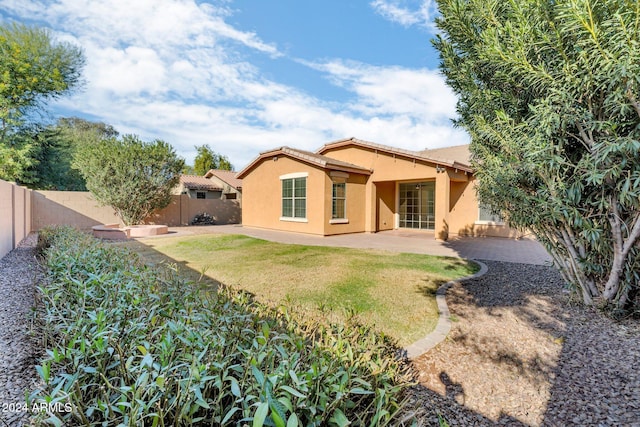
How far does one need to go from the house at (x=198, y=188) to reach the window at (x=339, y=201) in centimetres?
1734

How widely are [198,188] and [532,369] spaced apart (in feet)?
94.0

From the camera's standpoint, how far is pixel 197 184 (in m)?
28.9

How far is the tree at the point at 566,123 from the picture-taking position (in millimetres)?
3910

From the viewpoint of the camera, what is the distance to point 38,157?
22188mm

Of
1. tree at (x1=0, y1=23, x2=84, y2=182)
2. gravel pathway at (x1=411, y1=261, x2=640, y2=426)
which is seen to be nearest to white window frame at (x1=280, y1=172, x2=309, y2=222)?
gravel pathway at (x1=411, y1=261, x2=640, y2=426)

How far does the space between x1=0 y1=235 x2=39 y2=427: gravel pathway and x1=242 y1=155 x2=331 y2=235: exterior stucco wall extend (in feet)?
35.9

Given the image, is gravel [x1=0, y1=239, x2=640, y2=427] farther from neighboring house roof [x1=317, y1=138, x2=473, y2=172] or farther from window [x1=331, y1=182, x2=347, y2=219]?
window [x1=331, y1=182, x2=347, y2=219]

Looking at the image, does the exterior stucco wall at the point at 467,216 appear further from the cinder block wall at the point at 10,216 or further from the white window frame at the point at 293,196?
the cinder block wall at the point at 10,216

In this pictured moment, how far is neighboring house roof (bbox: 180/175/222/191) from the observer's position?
28.2 meters

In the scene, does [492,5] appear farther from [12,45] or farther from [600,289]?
[12,45]

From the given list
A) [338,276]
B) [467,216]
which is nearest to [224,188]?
[467,216]

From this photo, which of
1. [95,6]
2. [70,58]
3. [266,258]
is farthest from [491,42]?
[70,58]

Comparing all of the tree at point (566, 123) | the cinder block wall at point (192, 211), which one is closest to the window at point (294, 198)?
the cinder block wall at point (192, 211)

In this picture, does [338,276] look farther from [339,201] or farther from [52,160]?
[52,160]
